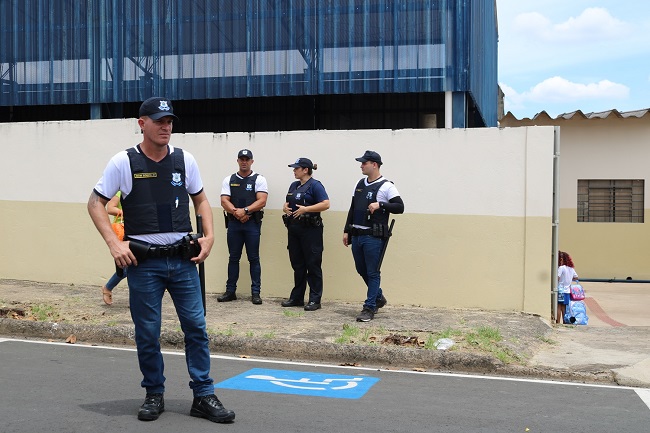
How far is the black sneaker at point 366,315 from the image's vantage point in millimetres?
8484

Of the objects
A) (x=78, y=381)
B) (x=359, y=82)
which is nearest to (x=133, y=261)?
(x=78, y=381)

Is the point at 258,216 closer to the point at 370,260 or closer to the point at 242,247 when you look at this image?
the point at 242,247

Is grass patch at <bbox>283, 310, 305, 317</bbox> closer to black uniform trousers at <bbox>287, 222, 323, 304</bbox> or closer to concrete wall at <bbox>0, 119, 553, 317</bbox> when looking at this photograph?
black uniform trousers at <bbox>287, 222, 323, 304</bbox>

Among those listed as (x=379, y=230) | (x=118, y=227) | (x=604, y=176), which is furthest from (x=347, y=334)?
(x=604, y=176)

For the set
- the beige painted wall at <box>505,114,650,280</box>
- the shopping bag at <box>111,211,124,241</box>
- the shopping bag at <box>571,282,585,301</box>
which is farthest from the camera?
the beige painted wall at <box>505,114,650,280</box>

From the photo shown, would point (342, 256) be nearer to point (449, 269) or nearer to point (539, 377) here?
point (449, 269)

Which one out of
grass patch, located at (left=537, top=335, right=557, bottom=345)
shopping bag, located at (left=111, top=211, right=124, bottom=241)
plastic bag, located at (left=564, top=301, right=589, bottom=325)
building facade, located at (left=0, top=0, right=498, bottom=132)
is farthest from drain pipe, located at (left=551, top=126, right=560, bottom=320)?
building facade, located at (left=0, top=0, right=498, bottom=132)

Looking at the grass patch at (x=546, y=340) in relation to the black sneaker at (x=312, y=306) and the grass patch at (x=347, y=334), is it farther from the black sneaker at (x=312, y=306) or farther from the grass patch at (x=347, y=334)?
the black sneaker at (x=312, y=306)

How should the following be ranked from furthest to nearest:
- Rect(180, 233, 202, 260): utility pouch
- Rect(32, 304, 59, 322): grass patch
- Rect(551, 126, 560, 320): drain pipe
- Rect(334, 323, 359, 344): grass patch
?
Rect(551, 126, 560, 320): drain pipe
Rect(32, 304, 59, 322): grass patch
Rect(334, 323, 359, 344): grass patch
Rect(180, 233, 202, 260): utility pouch

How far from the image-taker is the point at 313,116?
21.9 meters

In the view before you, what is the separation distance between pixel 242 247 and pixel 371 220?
2.05 m

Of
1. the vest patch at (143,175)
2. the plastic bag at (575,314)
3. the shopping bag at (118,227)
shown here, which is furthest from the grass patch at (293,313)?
the vest patch at (143,175)

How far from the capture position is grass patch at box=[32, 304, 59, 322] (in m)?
8.43

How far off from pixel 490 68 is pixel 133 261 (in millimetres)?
23162
